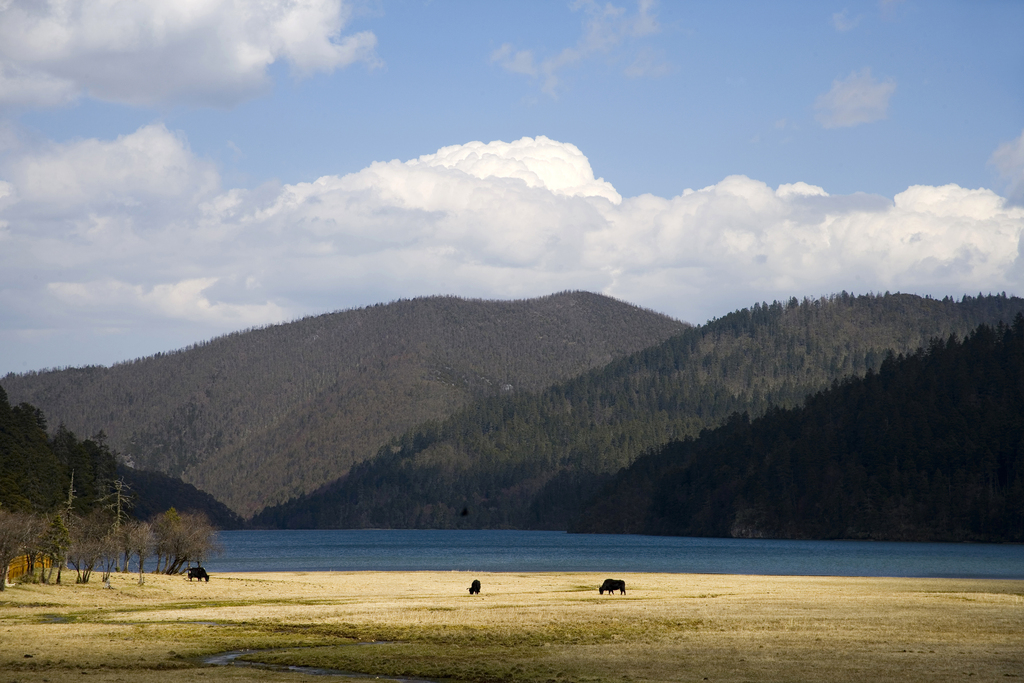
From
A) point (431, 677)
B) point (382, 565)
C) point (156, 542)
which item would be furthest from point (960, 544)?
point (431, 677)

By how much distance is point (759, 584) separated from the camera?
2945 inches

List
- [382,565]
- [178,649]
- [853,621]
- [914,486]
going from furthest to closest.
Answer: [914,486] < [382,565] < [853,621] < [178,649]

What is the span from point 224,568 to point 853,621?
89.5m

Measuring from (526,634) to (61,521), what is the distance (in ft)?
148

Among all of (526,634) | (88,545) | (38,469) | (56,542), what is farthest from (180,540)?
(526,634)

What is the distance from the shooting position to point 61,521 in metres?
69.0

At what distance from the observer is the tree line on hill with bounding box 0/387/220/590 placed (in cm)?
6450

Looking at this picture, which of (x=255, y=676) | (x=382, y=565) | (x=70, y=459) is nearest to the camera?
(x=255, y=676)

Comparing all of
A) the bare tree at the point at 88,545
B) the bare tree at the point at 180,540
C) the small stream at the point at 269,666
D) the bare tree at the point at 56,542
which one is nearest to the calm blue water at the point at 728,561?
the bare tree at the point at 180,540

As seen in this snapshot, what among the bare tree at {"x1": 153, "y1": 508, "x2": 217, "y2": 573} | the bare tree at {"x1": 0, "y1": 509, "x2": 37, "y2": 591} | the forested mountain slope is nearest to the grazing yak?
the bare tree at {"x1": 153, "y1": 508, "x2": 217, "y2": 573}

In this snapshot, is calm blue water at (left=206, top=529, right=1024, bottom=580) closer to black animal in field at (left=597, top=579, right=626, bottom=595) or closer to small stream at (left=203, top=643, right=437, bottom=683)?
black animal in field at (left=597, top=579, right=626, bottom=595)

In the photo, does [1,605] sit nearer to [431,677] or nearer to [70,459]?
[431,677]

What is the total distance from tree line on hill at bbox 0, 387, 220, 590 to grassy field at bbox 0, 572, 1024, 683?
3.68 metres

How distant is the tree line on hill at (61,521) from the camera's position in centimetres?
6450
